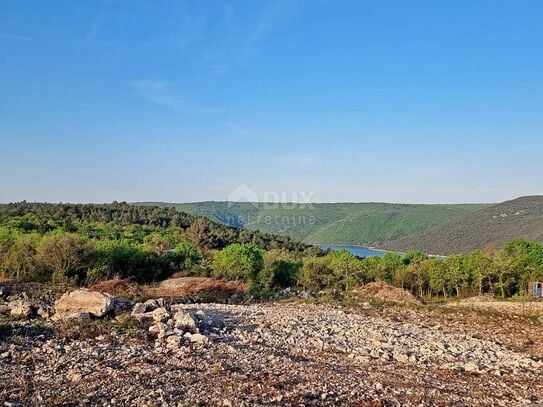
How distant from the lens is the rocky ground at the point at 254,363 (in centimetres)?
809

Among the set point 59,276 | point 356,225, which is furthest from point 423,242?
point 59,276

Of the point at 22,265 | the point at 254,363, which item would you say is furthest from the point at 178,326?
the point at 22,265

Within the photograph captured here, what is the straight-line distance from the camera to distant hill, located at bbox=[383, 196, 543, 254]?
93125 mm

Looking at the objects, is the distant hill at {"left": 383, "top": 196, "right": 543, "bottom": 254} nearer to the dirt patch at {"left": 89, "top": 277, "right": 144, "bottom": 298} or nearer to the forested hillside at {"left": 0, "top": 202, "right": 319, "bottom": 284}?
the forested hillside at {"left": 0, "top": 202, "right": 319, "bottom": 284}

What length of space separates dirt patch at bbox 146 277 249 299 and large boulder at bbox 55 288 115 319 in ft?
43.4

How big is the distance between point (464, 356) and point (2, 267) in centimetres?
2916

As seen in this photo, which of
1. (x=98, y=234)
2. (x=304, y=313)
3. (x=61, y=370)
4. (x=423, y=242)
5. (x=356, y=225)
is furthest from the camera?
(x=356, y=225)

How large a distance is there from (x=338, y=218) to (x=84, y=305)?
534 feet

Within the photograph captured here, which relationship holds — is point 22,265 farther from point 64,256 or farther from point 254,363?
point 254,363

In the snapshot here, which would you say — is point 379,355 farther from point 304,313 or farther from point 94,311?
point 94,311

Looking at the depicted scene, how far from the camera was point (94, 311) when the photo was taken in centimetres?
1406

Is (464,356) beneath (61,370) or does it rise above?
beneath

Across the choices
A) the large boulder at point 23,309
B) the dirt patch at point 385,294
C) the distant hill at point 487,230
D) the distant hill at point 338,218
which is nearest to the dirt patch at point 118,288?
the large boulder at point 23,309

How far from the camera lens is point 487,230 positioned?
10294 cm
